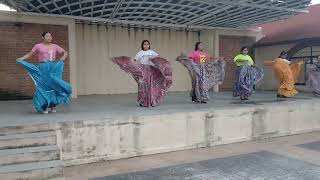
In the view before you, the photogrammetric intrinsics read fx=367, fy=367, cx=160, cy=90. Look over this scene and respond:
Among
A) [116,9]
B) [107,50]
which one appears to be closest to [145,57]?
[116,9]

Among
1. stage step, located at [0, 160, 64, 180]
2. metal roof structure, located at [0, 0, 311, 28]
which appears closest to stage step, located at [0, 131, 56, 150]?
stage step, located at [0, 160, 64, 180]

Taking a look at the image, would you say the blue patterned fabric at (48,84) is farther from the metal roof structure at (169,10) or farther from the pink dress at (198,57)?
the metal roof structure at (169,10)

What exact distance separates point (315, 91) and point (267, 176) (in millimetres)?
6750

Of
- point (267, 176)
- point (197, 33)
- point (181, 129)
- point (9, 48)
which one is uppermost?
point (197, 33)

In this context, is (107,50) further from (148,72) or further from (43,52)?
(43,52)

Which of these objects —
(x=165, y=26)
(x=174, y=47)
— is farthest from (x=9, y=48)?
(x=174, y=47)

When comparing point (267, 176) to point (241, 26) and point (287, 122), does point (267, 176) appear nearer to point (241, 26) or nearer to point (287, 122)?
point (287, 122)

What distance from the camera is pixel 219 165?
557cm

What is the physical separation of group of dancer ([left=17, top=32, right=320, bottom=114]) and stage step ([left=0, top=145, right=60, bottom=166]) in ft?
5.25

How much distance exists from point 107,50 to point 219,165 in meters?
7.57

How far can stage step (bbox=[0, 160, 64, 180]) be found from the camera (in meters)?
4.43

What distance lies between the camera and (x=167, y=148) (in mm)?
6441

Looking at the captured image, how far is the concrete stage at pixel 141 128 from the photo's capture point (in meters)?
5.39

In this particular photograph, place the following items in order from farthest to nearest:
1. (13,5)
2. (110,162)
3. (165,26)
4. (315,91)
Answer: (165,26) → (315,91) → (13,5) → (110,162)
